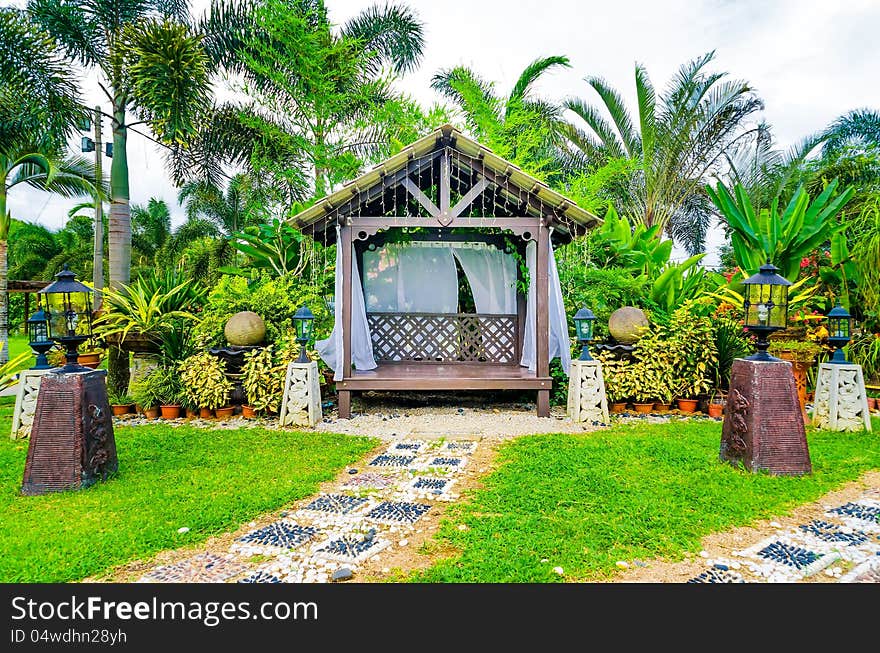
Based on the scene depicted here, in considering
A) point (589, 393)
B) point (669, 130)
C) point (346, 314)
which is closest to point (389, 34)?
point (669, 130)

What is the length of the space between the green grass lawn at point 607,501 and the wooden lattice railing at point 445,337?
276cm

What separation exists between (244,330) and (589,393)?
4.29 m

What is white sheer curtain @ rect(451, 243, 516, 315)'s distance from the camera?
320 inches

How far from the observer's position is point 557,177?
16500 mm

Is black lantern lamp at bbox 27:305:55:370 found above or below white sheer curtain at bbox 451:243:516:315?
below

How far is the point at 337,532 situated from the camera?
10.3 ft

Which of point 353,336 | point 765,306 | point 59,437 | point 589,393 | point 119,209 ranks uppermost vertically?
point 119,209

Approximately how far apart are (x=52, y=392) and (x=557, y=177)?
15093 mm

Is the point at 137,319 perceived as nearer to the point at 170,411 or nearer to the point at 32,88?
the point at 170,411

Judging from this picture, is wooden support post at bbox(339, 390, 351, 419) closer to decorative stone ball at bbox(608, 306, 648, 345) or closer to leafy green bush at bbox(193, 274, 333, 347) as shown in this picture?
leafy green bush at bbox(193, 274, 333, 347)

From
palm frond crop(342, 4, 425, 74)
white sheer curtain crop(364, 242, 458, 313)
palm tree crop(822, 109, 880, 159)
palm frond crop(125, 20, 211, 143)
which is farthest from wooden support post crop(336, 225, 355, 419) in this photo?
palm tree crop(822, 109, 880, 159)

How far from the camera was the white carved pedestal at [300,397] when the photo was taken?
6066 millimetres

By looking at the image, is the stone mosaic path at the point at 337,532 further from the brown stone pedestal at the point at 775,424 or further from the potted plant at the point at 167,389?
the potted plant at the point at 167,389

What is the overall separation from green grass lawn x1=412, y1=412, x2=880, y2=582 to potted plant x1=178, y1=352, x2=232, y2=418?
12.0 feet
